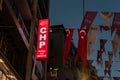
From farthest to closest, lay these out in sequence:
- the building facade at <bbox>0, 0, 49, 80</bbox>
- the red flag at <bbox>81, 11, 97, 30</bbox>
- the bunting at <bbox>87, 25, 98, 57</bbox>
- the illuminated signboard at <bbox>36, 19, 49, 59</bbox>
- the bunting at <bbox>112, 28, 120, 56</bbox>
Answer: the bunting at <bbox>112, 28, 120, 56</bbox> → the building facade at <bbox>0, 0, 49, 80</bbox> → the bunting at <bbox>87, 25, 98, 57</bbox> → the red flag at <bbox>81, 11, 97, 30</bbox> → the illuminated signboard at <bbox>36, 19, 49, 59</bbox>

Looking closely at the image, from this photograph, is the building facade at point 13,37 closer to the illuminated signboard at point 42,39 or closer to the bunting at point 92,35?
the illuminated signboard at point 42,39

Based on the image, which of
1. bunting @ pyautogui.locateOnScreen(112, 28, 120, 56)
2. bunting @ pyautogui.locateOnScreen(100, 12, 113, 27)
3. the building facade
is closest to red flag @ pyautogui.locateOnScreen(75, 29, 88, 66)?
bunting @ pyautogui.locateOnScreen(100, 12, 113, 27)

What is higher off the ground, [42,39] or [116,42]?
[42,39]

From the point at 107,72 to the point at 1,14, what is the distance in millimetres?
12886

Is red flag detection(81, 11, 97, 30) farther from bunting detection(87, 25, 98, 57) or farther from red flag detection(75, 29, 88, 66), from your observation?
bunting detection(87, 25, 98, 57)

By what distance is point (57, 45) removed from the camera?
57.8m

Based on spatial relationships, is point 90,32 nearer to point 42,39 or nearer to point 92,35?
point 92,35

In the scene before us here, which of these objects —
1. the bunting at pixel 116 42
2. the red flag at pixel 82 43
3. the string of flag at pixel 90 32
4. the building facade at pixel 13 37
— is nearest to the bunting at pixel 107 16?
the string of flag at pixel 90 32

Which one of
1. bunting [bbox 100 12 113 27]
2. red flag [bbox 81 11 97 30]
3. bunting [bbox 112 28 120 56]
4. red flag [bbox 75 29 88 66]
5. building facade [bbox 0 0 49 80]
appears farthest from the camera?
bunting [bbox 112 28 120 56]

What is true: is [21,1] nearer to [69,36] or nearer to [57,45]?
[69,36]

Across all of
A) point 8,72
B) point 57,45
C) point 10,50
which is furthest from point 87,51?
point 57,45

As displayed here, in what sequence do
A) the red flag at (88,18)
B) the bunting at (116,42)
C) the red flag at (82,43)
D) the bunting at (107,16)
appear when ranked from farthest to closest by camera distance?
the bunting at (116,42)
the red flag at (82,43)
the bunting at (107,16)
the red flag at (88,18)

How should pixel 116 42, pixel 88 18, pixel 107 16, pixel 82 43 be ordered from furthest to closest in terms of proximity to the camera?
pixel 116 42 → pixel 82 43 → pixel 107 16 → pixel 88 18

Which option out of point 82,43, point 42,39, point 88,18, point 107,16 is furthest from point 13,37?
point 107,16
